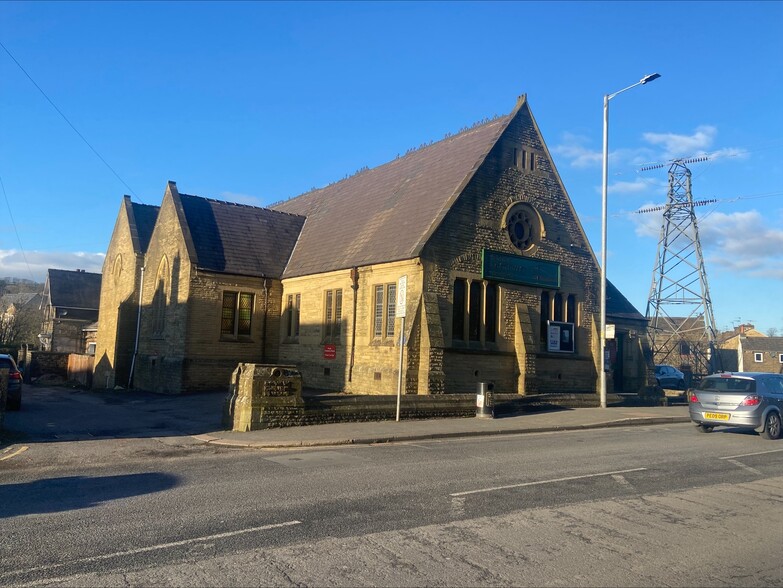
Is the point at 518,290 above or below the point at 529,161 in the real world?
below

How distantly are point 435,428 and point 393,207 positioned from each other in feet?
38.8

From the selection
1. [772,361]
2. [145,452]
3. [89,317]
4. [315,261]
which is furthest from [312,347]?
[772,361]

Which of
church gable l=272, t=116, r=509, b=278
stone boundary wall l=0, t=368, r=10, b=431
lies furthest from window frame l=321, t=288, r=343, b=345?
stone boundary wall l=0, t=368, r=10, b=431

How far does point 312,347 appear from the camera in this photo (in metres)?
26.3

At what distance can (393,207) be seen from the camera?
26.0 meters

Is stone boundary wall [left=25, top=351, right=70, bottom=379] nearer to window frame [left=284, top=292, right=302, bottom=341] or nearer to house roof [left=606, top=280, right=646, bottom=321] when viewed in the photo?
window frame [left=284, top=292, right=302, bottom=341]

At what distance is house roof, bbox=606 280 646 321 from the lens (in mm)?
29609

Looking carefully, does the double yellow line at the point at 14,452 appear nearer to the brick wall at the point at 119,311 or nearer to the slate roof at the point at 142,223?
the brick wall at the point at 119,311

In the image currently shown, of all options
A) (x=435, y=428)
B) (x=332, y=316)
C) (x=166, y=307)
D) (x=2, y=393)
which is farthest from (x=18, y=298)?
(x=435, y=428)

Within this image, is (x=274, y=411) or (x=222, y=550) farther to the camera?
(x=274, y=411)

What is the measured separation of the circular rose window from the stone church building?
2.2 inches

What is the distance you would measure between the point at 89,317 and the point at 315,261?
38177 mm

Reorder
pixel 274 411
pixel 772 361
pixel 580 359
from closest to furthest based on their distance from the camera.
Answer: pixel 274 411 → pixel 580 359 → pixel 772 361

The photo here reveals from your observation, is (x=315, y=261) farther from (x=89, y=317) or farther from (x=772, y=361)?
(x=772, y=361)
